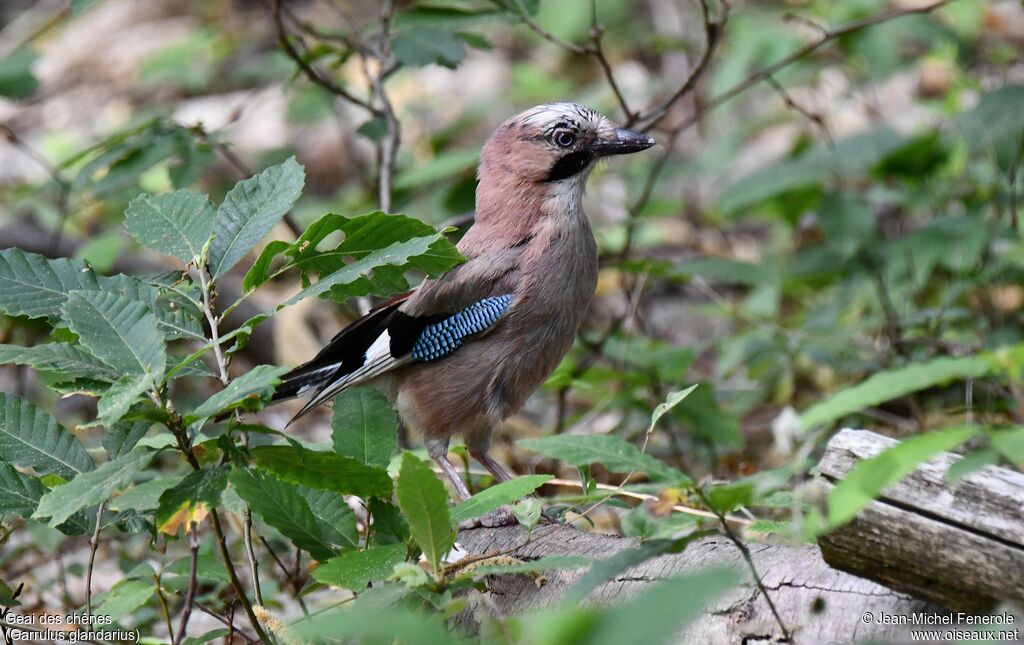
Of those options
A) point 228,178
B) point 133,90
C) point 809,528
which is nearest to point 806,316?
point 809,528

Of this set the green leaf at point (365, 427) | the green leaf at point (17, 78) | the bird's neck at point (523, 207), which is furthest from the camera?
the green leaf at point (17, 78)

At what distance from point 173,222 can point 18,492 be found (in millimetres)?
597

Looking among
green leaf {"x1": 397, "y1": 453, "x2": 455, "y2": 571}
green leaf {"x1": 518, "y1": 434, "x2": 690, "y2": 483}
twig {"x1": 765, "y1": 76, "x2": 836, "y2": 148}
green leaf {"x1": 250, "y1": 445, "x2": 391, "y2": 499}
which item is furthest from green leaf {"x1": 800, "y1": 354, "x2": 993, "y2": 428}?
twig {"x1": 765, "y1": 76, "x2": 836, "y2": 148}

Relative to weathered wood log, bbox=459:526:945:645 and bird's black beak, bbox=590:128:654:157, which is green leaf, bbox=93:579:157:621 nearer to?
weathered wood log, bbox=459:526:945:645

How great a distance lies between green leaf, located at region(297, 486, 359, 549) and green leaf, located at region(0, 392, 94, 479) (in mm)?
439

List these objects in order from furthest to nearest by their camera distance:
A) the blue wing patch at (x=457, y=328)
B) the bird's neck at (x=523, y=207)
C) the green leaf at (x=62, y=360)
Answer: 1. the bird's neck at (x=523, y=207)
2. the blue wing patch at (x=457, y=328)
3. the green leaf at (x=62, y=360)

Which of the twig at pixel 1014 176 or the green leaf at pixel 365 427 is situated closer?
the green leaf at pixel 365 427

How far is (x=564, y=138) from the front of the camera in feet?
11.1

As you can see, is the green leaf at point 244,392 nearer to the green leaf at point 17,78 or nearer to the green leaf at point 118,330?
the green leaf at point 118,330

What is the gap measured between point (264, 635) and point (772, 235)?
16.2 feet

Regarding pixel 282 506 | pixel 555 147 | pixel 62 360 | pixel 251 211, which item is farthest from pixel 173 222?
pixel 555 147

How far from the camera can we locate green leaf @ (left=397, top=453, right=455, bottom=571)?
1871 mm

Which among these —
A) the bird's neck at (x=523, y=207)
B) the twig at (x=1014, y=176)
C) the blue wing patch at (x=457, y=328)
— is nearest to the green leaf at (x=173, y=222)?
the blue wing patch at (x=457, y=328)

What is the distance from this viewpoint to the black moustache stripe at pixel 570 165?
3.37 m
